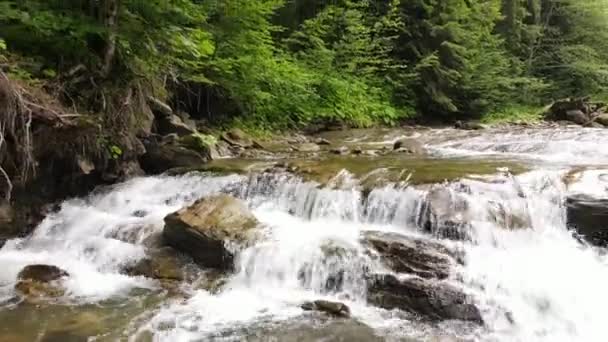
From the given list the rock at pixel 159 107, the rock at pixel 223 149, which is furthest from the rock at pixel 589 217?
the rock at pixel 159 107

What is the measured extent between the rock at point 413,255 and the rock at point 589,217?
1.96 meters

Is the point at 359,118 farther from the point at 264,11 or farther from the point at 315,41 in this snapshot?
the point at 264,11

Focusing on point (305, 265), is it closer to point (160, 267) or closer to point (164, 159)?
point (160, 267)

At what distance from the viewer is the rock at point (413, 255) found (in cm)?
600

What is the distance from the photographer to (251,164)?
10172 mm

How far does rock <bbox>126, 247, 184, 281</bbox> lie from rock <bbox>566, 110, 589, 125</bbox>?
14.3 meters

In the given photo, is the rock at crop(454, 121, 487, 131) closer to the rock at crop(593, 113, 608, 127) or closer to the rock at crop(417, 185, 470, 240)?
the rock at crop(593, 113, 608, 127)

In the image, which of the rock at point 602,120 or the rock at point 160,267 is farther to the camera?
the rock at point 602,120

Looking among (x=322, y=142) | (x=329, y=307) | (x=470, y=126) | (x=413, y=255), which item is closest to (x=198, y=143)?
(x=322, y=142)

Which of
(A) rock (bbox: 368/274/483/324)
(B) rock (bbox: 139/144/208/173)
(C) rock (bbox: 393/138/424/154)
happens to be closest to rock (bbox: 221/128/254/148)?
(B) rock (bbox: 139/144/208/173)

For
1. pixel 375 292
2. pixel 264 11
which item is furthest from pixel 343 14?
pixel 375 292

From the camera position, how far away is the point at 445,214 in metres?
6.96

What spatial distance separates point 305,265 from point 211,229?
133 centimetres

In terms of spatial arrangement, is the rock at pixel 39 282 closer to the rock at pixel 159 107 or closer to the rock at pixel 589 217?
the rock at pixel 159 107
